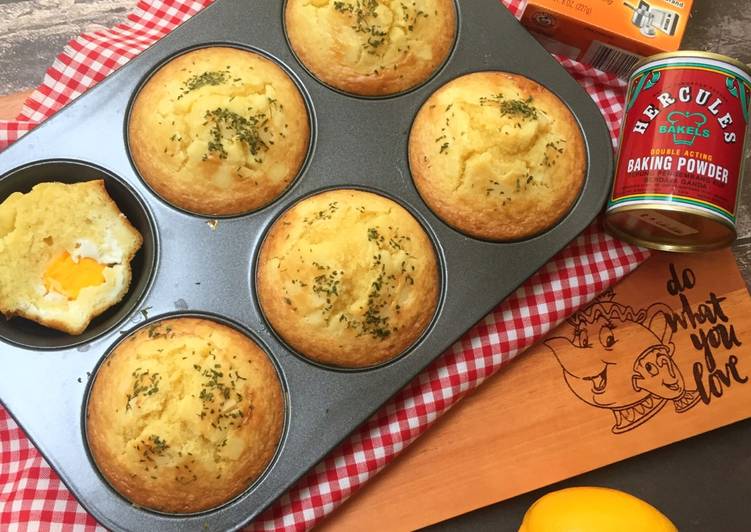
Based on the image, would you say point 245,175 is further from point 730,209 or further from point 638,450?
point 638,450

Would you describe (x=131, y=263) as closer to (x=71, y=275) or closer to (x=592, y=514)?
(x=71, y=275)

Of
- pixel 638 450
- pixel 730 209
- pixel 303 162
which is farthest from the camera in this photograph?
pixel 638 450

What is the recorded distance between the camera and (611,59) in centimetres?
265

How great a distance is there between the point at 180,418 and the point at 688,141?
1959mm

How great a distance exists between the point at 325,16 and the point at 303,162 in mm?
556

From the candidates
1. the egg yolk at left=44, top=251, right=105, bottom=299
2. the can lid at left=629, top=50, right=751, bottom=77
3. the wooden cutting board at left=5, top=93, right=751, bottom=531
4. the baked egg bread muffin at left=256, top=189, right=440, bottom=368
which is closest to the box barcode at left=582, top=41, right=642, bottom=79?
the can lid at left=629, top=50, right=751, bottom=77

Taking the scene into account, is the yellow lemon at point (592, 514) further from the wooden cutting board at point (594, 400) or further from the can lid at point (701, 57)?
the can lid at point (701, 57)

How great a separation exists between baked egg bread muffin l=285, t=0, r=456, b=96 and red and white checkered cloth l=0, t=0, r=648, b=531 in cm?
57

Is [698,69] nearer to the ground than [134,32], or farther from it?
farther from it

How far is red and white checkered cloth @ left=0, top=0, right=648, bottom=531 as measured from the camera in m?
2.31

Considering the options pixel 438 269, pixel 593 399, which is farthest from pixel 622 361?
pixel 438 269

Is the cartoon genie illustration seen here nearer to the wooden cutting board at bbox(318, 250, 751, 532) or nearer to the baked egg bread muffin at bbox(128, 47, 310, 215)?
the wooden cutting board at bbox(318, 250, 751, 532)

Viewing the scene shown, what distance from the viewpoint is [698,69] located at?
2.24 metres

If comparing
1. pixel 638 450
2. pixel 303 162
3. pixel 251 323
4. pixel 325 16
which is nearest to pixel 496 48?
pixel 325 16
